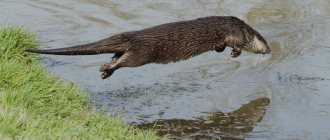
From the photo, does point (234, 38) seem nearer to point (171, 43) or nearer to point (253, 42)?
point (253, 42)

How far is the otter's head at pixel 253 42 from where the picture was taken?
626 centimetres

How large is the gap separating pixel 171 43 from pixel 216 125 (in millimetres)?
787

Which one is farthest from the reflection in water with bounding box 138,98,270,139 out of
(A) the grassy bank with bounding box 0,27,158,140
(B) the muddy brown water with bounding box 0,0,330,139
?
(A) the grassy bank with bounding box 0,27,158,140

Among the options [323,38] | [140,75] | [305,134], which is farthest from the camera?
[323,38]

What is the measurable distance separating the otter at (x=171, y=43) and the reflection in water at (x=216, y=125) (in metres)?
0.56

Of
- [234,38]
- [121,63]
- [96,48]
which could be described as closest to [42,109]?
[96,48]

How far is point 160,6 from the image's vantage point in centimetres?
892

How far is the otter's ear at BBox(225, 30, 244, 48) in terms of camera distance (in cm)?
606

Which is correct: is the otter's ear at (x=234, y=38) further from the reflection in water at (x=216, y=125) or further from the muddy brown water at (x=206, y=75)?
the reflection in water at (x=216, y=125)

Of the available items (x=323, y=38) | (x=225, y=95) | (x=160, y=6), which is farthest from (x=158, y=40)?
(x=160, y=6)

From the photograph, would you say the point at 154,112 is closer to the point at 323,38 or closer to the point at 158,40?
the point at 158,40

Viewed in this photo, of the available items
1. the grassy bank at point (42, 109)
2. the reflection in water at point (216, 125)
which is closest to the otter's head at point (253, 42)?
the reflection in water at point (216, 125)

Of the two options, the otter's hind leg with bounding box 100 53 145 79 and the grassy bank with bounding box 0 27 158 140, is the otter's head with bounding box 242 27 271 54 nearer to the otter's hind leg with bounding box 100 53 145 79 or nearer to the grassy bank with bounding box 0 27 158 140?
the otter's hind leg with bounding box 100 53 145 79

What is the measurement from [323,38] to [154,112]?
111 inches
